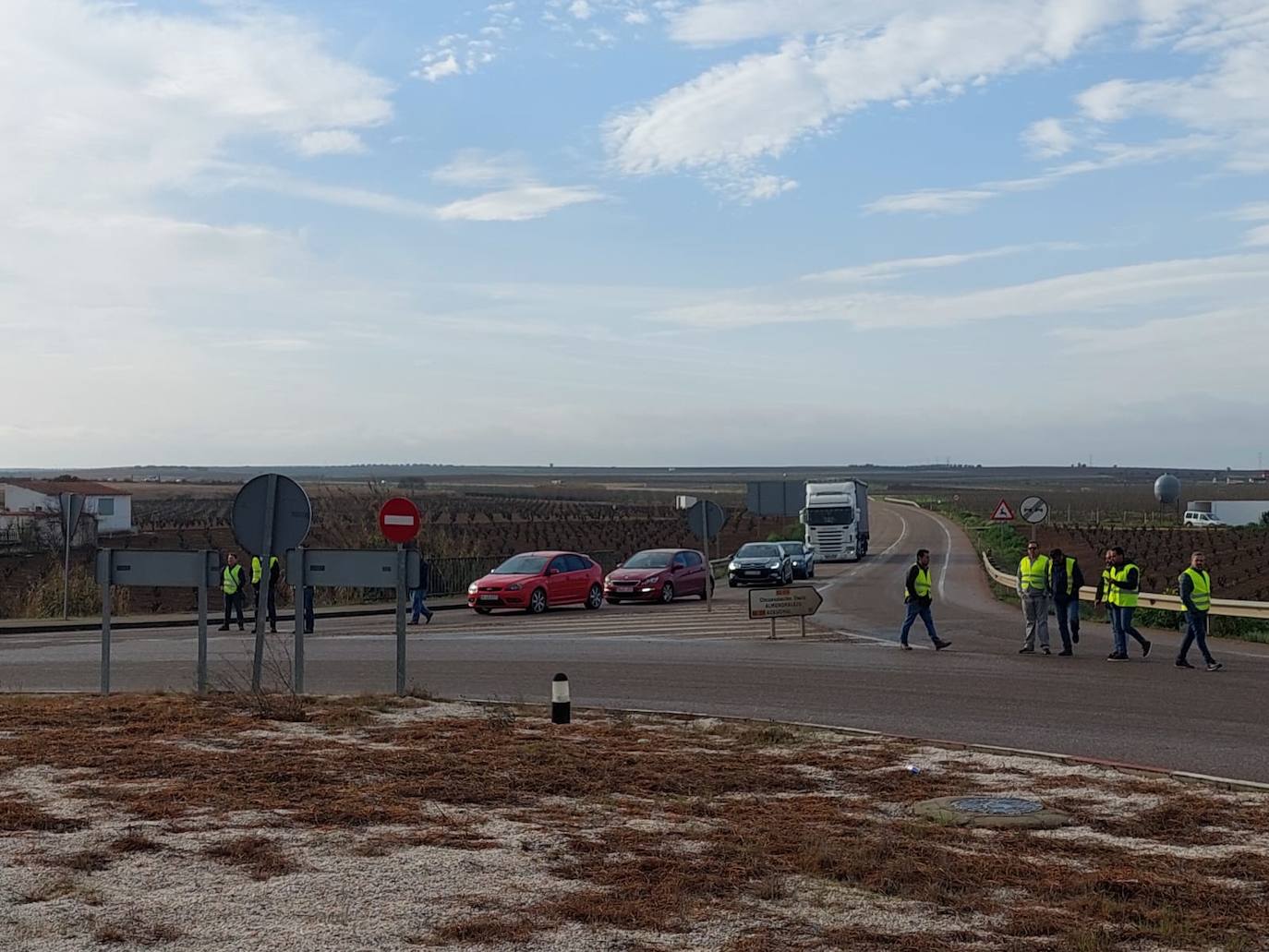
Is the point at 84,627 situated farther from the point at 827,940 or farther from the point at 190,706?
the point at 827,940

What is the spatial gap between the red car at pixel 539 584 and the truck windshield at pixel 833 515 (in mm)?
25131

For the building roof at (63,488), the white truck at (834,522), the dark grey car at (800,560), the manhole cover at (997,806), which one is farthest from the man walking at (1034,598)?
the building roof at (63,488)

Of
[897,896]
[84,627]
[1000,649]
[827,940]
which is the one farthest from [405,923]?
[84,627]

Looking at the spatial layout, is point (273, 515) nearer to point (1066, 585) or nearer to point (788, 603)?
point (788, 603)

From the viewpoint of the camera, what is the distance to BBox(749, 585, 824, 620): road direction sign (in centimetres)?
2634

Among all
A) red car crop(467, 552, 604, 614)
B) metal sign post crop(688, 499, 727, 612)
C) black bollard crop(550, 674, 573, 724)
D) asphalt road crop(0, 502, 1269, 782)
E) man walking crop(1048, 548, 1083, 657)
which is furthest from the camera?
red car crop(467, 552, 604, 614)

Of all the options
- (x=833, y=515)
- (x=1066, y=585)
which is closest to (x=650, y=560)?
(x=1066, y=585)

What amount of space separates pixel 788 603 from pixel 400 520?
1009cm

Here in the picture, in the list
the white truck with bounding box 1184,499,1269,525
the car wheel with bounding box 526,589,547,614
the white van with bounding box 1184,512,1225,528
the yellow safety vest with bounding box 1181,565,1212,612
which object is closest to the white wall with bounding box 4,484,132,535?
the car wheel with bounding box 526,589,547,614

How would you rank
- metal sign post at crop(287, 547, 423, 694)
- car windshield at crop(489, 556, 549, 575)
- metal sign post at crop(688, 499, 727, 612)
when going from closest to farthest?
metal sign post at crop(287, 547, 423, 694)
metal sign post at crop(688, 499, 727, 612)
car windshield at crop(489, 556, 549, 575)

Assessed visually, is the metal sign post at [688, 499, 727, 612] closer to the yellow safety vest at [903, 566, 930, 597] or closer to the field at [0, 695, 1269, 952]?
the yellow safety vest at [903, 566, 930, 597]

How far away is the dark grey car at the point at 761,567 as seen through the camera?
44750mm

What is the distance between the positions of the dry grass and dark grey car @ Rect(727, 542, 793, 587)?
A: 36.5 metres

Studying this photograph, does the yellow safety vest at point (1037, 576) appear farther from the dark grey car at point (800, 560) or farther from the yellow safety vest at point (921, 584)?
the dark grey car at point (800, 560)
